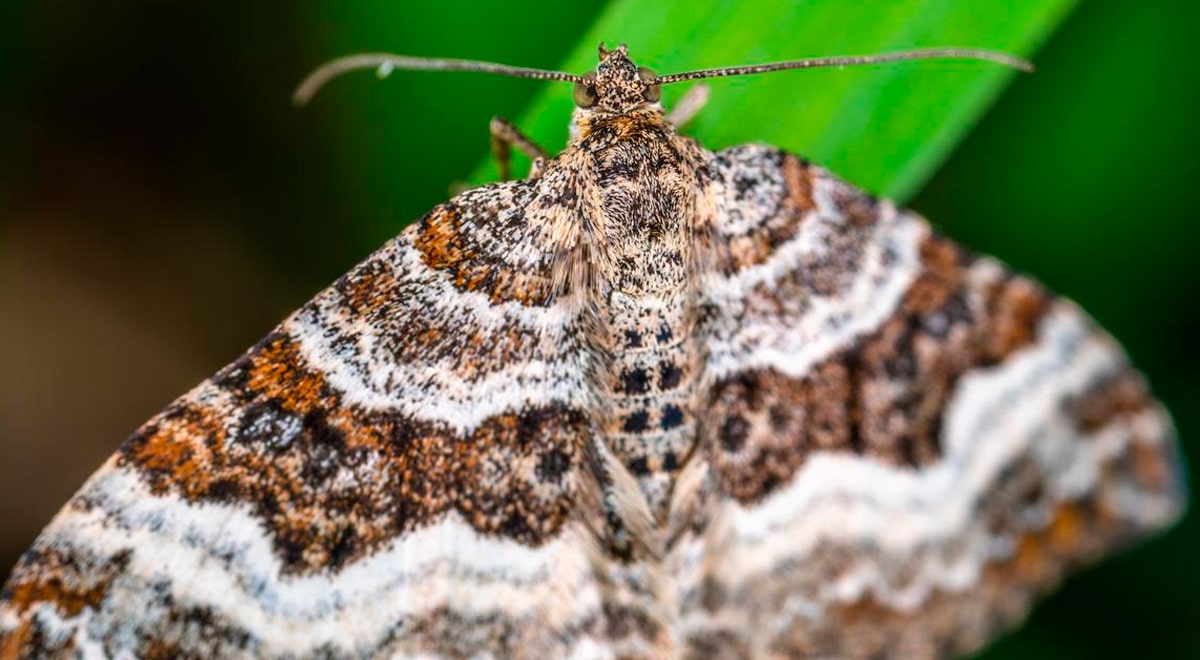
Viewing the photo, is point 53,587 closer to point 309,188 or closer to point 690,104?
point 309,188

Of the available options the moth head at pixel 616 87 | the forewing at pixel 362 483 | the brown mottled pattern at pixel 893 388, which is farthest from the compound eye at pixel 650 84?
the brown mottled pattern at pixel 893 388

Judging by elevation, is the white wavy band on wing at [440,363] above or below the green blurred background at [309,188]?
below

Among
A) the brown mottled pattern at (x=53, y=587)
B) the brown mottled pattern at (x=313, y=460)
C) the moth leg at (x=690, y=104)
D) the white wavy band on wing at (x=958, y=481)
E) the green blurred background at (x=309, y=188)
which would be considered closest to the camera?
the brown mottled pattern at (x=53, y=587)

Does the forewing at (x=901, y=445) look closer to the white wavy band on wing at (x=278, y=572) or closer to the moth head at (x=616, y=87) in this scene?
the moth head at (x=616, y=87)

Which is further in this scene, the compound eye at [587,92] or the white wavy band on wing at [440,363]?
the compound eye at [587,92]

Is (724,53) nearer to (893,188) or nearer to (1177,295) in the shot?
(893,188)

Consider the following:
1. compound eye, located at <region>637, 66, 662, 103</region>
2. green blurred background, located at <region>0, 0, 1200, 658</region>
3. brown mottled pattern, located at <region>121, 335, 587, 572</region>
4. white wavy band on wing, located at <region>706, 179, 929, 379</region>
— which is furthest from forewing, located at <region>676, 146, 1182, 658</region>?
green blurred background, located at <region>0, 0, 1200, 658</region>

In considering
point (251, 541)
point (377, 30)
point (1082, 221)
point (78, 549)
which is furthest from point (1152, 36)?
point (78, 549)
